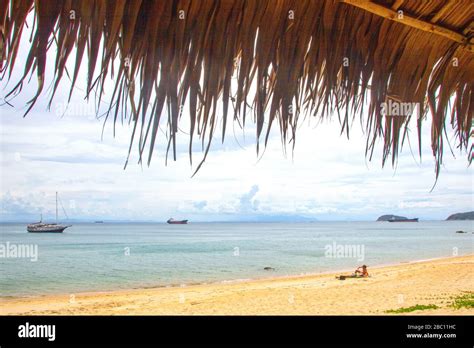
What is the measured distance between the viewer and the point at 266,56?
1221 mm

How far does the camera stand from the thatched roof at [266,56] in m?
0.98

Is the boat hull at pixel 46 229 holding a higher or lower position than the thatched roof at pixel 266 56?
lower

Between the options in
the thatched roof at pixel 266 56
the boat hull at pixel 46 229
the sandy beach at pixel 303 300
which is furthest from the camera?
the boat hull at pixel 46 229

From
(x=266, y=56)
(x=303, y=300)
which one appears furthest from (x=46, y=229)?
(x=266, y=56)

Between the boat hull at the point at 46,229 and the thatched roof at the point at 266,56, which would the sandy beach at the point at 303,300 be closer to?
the thatched roof at the point at 266,56

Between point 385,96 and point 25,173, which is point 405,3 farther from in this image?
point 25,173

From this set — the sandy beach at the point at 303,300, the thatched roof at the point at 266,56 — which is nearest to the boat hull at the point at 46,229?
the sandy beach at the point at 303,300
